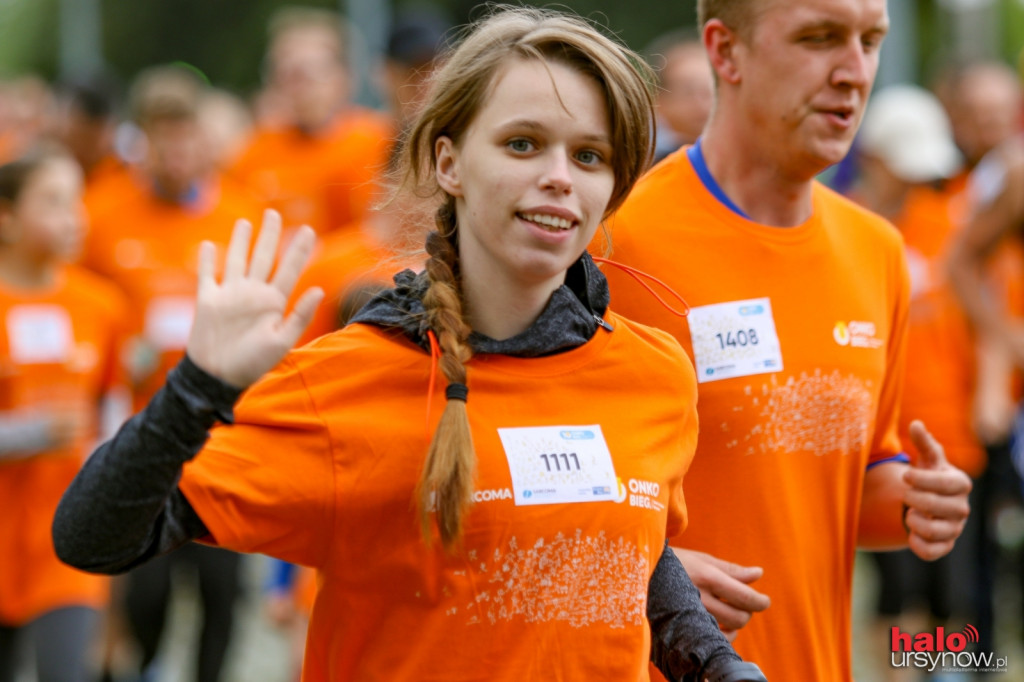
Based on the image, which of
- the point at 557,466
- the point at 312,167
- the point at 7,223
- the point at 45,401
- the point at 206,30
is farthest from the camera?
the point at 206,30

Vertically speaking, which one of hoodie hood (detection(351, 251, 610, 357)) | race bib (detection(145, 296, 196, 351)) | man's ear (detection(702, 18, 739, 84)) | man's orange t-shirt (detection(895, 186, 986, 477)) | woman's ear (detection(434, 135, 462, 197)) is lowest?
man's orange t-shirt (detection(895, 186, 986, 477))

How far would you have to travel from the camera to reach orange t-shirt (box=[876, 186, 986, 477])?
23.8 feet

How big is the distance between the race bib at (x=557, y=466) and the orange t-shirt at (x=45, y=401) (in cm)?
342

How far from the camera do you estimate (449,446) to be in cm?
221

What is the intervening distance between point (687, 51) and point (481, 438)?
558 cm

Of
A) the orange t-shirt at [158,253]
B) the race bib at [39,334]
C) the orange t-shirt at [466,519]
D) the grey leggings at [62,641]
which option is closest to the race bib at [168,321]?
the orange t-shirt at [158,253]

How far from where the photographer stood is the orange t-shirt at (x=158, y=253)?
6.83 meters

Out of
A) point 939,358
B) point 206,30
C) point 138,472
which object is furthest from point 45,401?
point 206,30

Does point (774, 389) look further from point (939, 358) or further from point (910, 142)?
point (910, 142)

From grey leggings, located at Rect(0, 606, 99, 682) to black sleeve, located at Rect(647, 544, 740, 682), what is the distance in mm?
3487

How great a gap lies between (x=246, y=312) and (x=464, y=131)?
0.61 m

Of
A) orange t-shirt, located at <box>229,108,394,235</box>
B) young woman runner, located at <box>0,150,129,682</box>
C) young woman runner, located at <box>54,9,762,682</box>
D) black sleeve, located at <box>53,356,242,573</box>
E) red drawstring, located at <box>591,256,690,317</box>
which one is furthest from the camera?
orange t-shirt, located at <box>229,108,394,235</box>

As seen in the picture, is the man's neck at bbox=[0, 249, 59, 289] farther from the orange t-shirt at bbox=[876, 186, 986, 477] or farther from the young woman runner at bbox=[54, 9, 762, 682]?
the orange t-shirt at bbox=[876, 186, 986, 477]

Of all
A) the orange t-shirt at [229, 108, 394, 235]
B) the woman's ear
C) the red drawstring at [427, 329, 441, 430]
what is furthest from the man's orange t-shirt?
the red drawstring at [427, 329, 441, 430]
